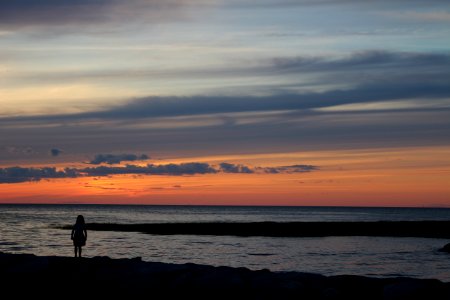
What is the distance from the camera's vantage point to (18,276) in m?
21.4

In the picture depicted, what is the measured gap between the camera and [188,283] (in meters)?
18.8

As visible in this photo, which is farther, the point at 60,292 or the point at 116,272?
the point at 116,272

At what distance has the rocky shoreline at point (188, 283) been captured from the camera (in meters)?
16.6

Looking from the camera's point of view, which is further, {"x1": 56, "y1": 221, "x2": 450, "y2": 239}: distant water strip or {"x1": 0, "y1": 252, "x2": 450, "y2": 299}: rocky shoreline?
{"x1": 56, "y1": 221, "x2": 450, "y2": 239}: distant water strip

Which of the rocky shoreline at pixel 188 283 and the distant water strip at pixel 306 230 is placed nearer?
the rocky shoreline at pixel 188 283

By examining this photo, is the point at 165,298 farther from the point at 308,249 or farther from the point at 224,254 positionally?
the point at 308,249

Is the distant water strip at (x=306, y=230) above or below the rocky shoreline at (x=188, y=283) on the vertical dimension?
below

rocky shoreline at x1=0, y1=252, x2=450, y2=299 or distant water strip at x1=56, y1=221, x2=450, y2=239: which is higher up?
rocky shoreline at x1=0, y1=252, x2=450, y2=299

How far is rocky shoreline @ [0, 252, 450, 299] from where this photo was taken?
16.6 m

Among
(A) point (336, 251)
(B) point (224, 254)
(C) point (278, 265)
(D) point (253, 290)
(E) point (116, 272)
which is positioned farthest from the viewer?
(A) point (336, 251)

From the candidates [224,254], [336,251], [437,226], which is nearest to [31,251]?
[224,254]

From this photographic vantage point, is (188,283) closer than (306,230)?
Yes

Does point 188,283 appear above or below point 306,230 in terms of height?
above

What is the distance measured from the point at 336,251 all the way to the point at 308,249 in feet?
7.61
